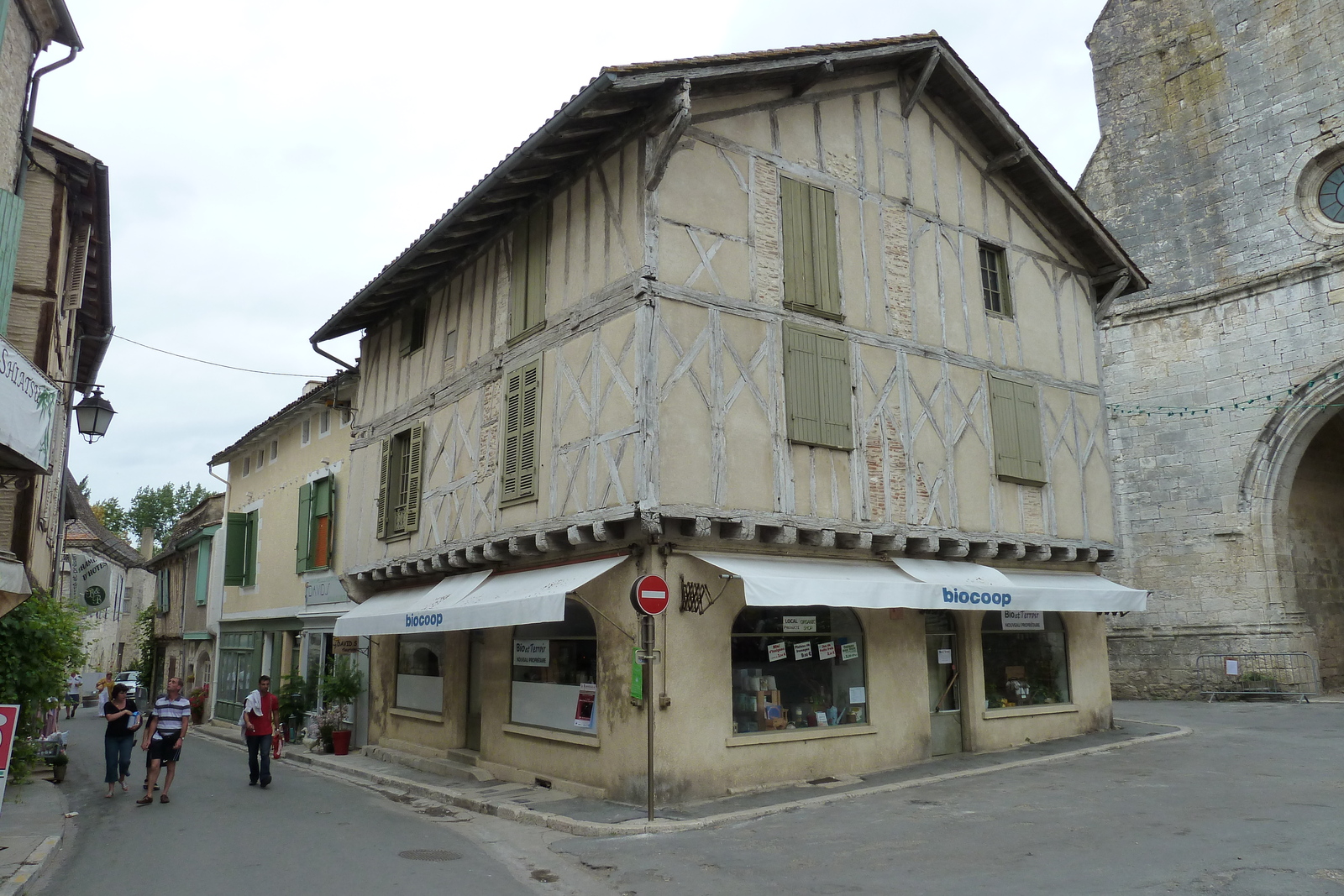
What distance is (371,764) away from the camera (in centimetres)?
1431

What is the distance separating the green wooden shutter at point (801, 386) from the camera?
10750 mm

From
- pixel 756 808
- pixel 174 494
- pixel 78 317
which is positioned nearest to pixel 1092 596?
pixel 756 808

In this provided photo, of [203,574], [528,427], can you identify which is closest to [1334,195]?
[528,427]

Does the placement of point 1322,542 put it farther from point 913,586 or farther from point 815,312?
point 815,312

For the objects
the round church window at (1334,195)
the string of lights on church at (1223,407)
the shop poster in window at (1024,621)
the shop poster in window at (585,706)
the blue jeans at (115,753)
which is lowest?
the blue jeans at (115,753)

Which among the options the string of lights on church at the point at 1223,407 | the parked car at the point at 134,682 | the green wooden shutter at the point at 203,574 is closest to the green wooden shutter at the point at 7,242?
the green wooden shutter at the point at 203,574

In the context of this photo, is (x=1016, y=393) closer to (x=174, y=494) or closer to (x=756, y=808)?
(x=756, y=808)

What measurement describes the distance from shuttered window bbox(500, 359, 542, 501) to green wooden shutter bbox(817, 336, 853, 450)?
3.39 m

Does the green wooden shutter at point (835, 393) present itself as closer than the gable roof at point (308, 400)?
Yes

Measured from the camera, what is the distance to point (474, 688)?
14.0 meters

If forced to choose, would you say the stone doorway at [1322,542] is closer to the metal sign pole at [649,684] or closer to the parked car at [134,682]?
the metal sign pole at [649,684]

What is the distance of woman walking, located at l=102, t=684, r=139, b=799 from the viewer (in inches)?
445

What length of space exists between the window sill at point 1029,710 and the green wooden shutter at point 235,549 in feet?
59.4

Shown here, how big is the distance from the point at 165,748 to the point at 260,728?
1.25 m
